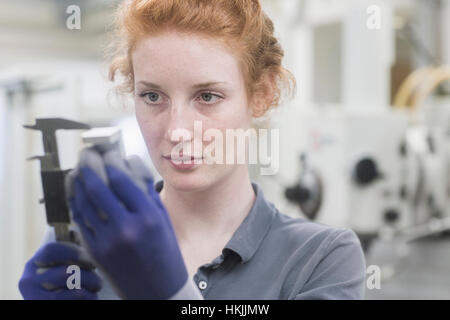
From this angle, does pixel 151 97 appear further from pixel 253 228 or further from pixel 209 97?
pixel 253 228

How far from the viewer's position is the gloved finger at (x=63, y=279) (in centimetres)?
45

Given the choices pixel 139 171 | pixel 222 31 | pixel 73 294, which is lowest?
pixel 73 294

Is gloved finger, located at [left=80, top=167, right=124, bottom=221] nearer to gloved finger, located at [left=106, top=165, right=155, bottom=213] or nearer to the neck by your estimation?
gloved finger, located at [left=106, top=165, right=155, bottom=213]

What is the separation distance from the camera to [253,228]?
1.74 feet

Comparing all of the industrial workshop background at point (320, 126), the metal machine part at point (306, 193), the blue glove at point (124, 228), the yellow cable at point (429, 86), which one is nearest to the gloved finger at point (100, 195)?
the blue glove at point (124, 228)

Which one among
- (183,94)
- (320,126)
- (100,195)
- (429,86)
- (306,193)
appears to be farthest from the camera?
(429,86)

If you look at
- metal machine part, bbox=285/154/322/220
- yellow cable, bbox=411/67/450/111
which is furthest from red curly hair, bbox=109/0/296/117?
yellow cable, bbox=411/67/450/111

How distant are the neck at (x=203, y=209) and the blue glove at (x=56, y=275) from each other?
95mm

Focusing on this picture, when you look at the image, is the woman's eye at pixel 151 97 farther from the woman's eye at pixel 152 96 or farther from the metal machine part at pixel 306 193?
the metal machine part at pixel 306 193

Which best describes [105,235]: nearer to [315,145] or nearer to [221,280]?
[221,280]

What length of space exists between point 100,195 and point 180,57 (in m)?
0.15

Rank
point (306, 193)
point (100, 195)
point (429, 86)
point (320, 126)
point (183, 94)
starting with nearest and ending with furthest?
1. point (100, 195)
2. point (183, 94)
3. point (306, 193)
4. point (320, 126)
5. point (429, 86)

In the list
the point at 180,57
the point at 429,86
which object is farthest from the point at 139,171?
the point at 429,86

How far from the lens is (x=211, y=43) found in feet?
1.47
